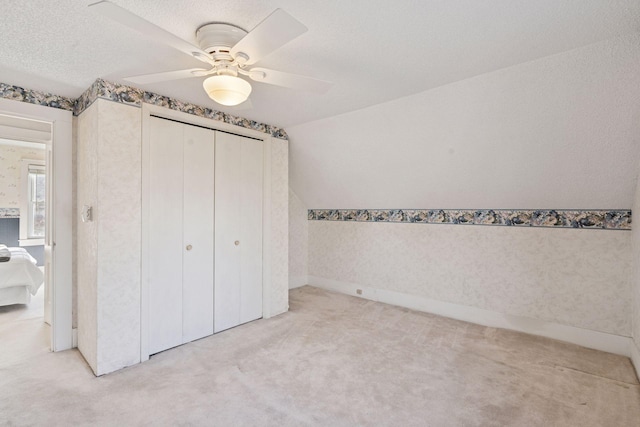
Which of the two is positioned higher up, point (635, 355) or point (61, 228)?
point (61, 228)

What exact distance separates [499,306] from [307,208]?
9.80 ft

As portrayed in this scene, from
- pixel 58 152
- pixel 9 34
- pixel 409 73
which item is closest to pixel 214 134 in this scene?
pixel 58 152

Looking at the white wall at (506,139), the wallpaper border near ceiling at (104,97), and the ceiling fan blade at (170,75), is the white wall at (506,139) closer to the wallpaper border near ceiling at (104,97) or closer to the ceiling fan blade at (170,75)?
the wallpaper border near ceiling at (104,97)

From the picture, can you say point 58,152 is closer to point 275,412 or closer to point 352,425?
point 275,412

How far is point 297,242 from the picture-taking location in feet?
16.2

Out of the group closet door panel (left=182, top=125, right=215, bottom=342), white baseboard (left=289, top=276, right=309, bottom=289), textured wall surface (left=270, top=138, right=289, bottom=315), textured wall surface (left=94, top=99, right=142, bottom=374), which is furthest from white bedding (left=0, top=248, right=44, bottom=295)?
white baseboard (left=289, top=276, right=309, bottom=289)

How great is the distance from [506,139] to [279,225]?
2.41 meters

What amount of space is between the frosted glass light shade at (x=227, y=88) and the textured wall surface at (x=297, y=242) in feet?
10.5

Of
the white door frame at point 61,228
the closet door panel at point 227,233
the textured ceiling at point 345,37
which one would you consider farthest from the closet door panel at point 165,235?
the white door frame at point 61,228

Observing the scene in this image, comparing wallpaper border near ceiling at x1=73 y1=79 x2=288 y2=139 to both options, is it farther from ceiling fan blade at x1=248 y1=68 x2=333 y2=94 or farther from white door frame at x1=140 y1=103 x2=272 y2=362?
ceiling fan blade at x1=248 y1=68 x2=333 y2=94

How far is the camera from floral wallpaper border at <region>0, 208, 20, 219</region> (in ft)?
18.0

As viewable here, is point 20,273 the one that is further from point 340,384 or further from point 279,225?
point 340,384

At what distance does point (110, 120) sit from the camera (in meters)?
2.33

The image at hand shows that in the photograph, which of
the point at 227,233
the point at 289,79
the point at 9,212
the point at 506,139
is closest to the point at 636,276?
the point at 506,139
